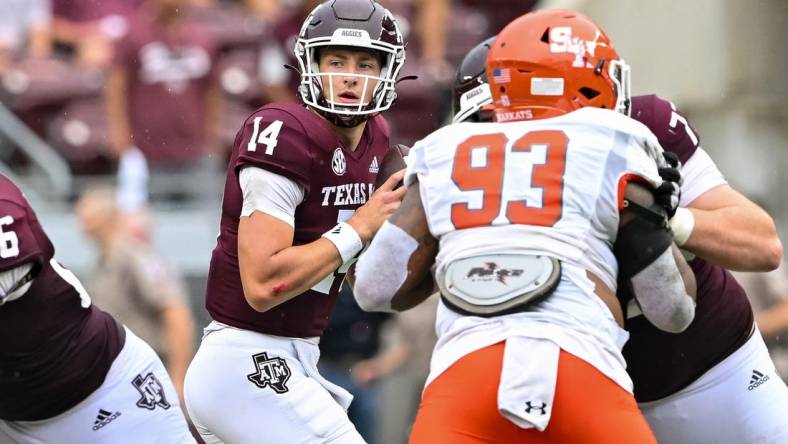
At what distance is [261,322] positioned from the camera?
4.77 metres

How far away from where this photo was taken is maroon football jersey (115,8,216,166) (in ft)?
32.8

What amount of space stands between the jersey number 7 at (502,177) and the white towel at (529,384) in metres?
0.34

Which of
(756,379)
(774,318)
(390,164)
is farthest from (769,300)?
(390,164)

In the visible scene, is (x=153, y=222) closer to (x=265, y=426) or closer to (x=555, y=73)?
(x=265, y=426)

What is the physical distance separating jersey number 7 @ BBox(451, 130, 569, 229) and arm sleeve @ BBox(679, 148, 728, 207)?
83 cm

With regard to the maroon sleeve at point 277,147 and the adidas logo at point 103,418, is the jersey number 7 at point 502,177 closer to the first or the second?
the maroon sleeve at point 277,147

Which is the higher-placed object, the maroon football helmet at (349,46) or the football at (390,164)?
the maroon football helmet at (349,46)

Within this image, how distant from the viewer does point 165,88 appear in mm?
10016

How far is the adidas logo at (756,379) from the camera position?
4664 mm

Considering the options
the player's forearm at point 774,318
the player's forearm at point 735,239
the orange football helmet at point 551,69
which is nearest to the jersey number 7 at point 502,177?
the orange football helmet at point 551,69

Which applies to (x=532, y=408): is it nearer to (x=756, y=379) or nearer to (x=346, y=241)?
(x=346, y=241)

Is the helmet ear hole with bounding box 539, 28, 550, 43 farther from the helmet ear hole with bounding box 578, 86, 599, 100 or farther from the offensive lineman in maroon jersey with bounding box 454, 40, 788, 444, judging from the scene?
the offensive lineman in maroon jersey with bounding box 454, 40, 788, 444

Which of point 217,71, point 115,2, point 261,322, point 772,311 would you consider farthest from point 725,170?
Result: point 261,322

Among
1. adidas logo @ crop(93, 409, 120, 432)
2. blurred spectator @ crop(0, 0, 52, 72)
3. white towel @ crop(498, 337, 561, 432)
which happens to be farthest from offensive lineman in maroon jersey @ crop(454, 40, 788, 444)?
Answer: blurred spectator @ crop(0, 0, 52, 72)
